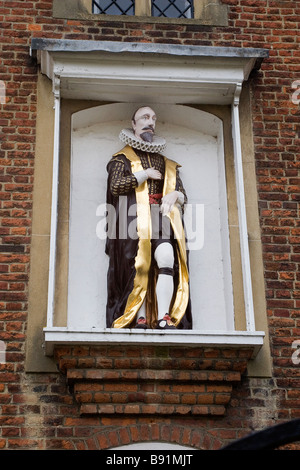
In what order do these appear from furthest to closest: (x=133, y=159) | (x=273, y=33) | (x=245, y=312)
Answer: (x=273, y=33) < (x=133, y=159) < (x=245, y=312)

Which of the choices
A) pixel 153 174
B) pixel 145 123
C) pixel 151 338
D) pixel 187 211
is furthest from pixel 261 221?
pixel 151 338

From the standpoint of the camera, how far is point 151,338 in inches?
278

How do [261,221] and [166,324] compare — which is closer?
[166,324]

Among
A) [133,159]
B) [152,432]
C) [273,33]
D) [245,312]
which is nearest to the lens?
[152,432]

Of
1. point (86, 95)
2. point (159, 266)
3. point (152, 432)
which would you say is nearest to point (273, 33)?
point (86, 95)

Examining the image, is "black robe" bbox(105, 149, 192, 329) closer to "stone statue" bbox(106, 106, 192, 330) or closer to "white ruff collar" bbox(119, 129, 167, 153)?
"stone statue" bbox(106, 106, 192, 330)

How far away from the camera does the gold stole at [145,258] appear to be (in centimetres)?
751

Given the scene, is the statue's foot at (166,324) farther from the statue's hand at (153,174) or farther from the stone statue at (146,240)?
the statue's hand at (153,174)

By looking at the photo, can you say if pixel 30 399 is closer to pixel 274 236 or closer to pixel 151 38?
pixel 274 236

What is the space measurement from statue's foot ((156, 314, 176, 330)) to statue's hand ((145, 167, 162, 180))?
4.23 feet

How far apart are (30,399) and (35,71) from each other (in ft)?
9.97

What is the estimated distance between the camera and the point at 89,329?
23.0ft

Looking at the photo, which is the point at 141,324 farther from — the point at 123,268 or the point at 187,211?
the point at 187,211
